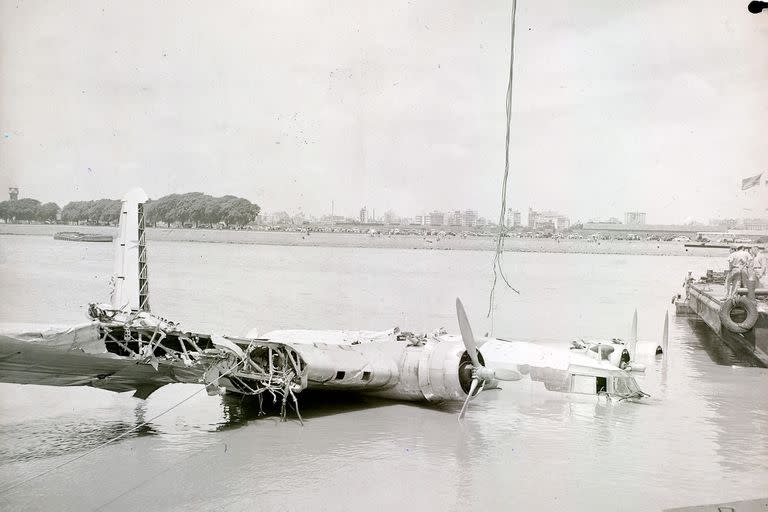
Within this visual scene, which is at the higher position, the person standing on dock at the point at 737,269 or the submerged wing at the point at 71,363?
the person standing on dock at the point at 737,269

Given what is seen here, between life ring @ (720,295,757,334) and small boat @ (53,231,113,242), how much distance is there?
8714cm

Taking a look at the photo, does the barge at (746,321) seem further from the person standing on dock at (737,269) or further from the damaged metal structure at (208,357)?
the damaged metal structure at (208,357)

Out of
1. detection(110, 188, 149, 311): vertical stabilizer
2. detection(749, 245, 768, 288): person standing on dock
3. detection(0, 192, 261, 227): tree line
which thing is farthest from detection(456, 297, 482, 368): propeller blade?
detection(0, 192, 261, 227): tree line

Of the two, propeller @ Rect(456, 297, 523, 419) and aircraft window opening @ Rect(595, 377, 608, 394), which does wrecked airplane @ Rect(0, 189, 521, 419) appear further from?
aircraft window opening @ Rect(595, 377, 608, 394)

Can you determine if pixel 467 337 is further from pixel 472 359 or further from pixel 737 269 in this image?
pixel 737 269

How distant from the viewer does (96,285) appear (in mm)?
62219

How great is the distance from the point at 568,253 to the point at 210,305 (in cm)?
9765

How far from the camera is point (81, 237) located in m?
101

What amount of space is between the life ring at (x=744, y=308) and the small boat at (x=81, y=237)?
8714cm

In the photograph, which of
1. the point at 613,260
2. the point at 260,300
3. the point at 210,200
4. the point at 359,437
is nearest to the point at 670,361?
the point at 359,437

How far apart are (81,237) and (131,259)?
87938 mm

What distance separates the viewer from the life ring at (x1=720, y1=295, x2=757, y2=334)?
35719 mm

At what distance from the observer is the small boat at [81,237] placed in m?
99.3

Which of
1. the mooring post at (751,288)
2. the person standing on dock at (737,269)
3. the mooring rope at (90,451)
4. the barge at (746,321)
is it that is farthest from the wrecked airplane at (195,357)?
the person standing on dock at (737,269)
